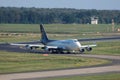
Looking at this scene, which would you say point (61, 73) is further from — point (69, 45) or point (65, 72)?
point (69, 45)

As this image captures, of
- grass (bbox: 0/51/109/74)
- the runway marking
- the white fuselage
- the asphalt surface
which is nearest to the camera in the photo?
the asphalt surface

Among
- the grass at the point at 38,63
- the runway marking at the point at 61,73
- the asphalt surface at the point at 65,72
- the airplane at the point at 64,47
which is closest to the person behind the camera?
the asphalt surface at the point at 65,72

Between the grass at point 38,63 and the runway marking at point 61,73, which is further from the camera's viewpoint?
the grass at point 38,63

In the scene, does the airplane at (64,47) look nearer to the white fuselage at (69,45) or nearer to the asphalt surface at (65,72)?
the white fuselage at (69,45)

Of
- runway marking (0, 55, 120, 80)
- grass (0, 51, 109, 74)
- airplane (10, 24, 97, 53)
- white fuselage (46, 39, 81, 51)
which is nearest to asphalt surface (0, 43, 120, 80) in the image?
runway marking (0, 55, 120, 80)

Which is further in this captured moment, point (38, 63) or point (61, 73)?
point (38, 63)

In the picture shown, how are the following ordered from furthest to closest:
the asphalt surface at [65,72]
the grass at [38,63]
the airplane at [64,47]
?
1. the airplane at [64,47]
2. the grass at [38,63]
3. the asphalt surface at [65,72]

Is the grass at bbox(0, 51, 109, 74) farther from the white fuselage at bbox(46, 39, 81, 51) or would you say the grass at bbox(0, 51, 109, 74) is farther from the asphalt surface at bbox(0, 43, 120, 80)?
the white fuselage at bbox(46, 39, 81, 51)

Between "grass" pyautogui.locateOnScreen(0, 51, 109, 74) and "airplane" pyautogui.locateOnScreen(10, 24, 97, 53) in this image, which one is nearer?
"grass" pyautogui.locateOnScreen(0, 51, 109, 74)

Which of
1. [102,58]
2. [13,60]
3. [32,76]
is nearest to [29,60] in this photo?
[13,60]

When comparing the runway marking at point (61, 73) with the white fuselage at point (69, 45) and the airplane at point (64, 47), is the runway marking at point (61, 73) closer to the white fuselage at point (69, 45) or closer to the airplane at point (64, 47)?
the white fuselage at point (69, 45)

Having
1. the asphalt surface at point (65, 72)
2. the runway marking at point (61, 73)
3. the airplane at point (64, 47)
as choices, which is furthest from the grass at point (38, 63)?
the airplane at point (64, 47)

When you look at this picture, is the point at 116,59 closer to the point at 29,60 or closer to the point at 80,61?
the point at 80,61

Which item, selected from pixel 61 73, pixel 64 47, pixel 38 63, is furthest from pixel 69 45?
pixel 61 73
